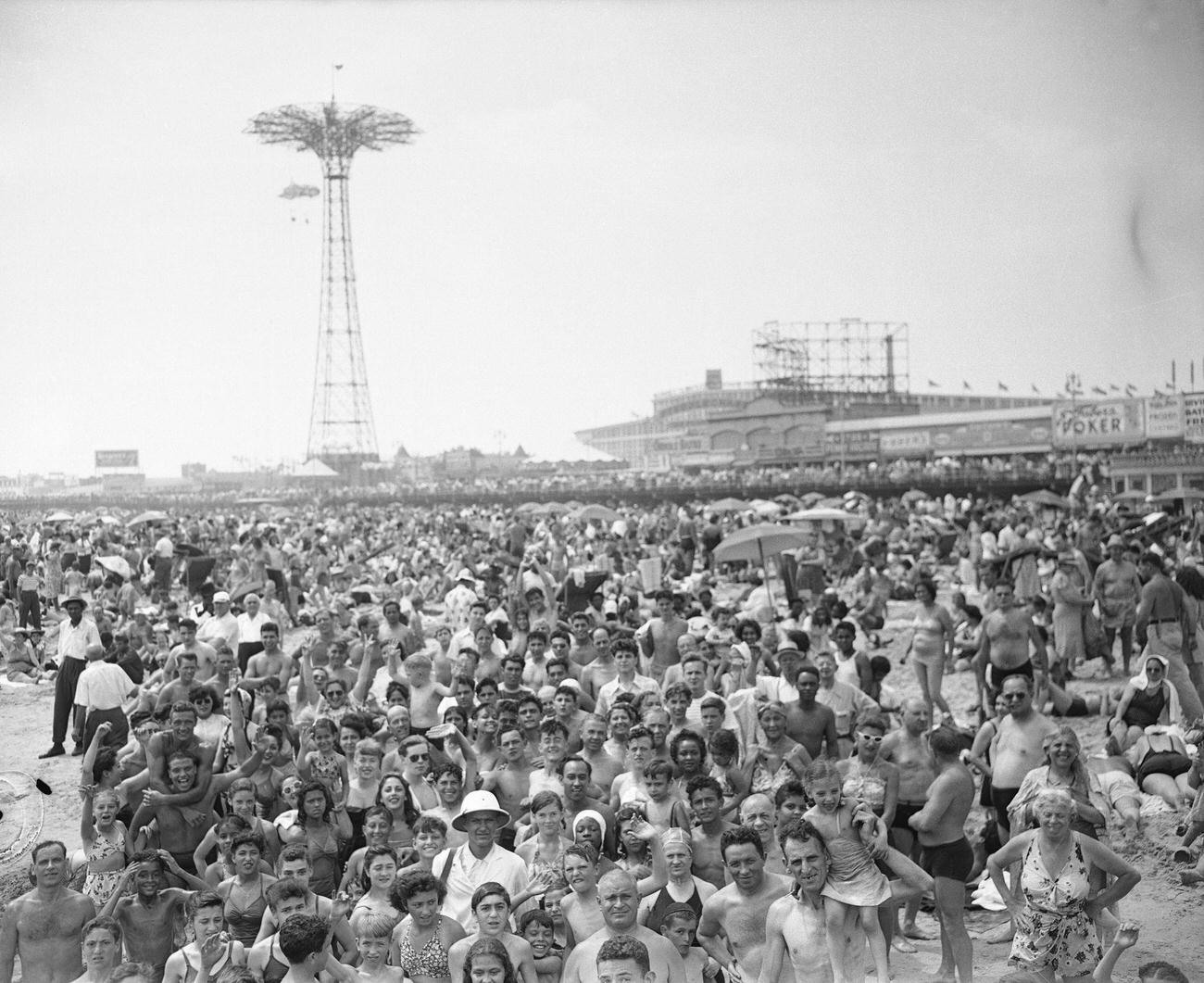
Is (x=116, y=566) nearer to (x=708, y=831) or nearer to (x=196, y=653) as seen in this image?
(x=196, y=653)

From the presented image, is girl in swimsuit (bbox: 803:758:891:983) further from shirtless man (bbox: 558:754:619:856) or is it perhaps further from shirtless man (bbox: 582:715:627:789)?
shirtless man (bbox: 582:715:627:789)

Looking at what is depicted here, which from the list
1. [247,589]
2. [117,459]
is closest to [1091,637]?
[247,589]

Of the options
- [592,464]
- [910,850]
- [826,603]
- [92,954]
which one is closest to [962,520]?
[826,603]

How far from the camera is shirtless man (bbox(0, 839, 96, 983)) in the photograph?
4594mm

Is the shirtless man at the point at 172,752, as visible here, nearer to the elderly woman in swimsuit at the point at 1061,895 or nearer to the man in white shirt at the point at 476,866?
the man in white shirt at the point at 476,866

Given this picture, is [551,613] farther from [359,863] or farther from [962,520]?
[962,520]

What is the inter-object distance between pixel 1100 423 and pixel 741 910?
44.4 metres

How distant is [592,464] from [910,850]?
3962 inches

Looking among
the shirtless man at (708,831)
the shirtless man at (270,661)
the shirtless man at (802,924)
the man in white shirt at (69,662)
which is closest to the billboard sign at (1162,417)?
the shirtless man at (270,661)

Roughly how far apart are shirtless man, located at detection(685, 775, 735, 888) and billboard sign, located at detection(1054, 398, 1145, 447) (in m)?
41.2

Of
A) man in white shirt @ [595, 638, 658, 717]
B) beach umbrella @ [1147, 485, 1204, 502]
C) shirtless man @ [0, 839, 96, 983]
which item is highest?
beach umbrella @ [1147, 485, 1204, 502]

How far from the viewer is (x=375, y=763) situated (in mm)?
5664

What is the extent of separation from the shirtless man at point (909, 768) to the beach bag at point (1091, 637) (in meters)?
5.10

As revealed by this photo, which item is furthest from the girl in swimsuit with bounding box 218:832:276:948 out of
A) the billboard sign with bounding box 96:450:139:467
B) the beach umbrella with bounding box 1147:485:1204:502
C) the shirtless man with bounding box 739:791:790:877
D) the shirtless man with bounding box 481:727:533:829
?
the billboard sign with bounding box 96:450:139:467
